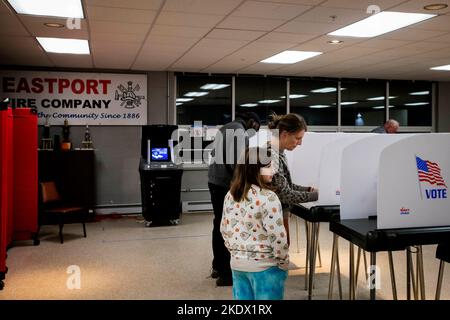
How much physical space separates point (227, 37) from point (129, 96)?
313 centimetres

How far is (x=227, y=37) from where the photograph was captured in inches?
203

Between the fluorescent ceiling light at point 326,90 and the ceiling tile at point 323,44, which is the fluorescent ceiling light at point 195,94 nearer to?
the fluorescent ceiling light at point 326,90

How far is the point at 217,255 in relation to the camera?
4145mm

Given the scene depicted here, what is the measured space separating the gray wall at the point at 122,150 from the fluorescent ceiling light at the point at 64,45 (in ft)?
6.11

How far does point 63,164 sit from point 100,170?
843mm

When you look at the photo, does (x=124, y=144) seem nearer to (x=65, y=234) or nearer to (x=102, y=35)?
(x=65, y=234)

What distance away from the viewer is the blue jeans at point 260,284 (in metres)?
2.15

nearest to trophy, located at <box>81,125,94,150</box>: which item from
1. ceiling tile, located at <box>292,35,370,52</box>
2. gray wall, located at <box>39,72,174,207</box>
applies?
gray wall, located at <box>39,72,174,207</box>

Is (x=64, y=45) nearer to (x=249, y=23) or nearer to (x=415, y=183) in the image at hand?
(x=249, y=23)

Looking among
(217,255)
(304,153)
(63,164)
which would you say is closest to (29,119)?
(63,164)

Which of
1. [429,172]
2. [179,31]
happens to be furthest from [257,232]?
[179,31]

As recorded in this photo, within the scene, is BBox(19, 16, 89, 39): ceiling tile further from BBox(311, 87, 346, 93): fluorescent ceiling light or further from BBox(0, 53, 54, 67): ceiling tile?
BBox(311, 87, 346, 93): fluorescent ceiling light

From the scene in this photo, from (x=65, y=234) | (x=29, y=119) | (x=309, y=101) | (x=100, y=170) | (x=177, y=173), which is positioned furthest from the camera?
(x=309, y=101)

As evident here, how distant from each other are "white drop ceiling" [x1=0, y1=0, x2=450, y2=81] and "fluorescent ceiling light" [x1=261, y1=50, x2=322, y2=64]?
0.17m
